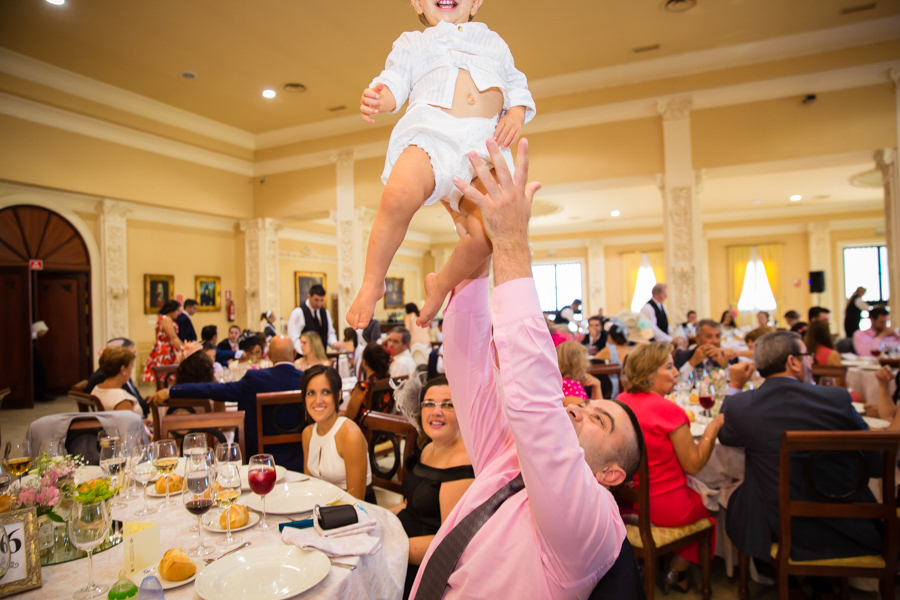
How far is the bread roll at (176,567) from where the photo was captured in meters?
1.35

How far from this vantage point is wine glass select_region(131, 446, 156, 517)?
187cm

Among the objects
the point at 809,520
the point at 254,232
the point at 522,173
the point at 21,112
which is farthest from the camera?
the point at 254,232

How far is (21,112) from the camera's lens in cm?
733

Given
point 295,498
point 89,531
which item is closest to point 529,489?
point 89,531

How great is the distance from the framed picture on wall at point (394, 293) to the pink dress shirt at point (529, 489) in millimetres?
15362

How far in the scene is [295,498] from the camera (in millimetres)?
1883

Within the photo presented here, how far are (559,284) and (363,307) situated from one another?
56.6 ft

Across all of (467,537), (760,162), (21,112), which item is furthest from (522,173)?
(21,112)

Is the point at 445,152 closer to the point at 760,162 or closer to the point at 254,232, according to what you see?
the point at 760,162

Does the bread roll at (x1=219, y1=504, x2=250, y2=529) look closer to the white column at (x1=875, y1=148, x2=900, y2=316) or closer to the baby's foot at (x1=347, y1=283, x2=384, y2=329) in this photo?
the baby's foot at (x1=347, y1=283, x2=384, y2=329)

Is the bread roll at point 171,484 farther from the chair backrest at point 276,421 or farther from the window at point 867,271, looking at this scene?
the window at point 867,271

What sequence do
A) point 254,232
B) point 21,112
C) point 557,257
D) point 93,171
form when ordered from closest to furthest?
1. point 21,112
2. point 93,171
3. point 254,232
4. point 557,257

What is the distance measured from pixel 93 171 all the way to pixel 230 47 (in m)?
3.19

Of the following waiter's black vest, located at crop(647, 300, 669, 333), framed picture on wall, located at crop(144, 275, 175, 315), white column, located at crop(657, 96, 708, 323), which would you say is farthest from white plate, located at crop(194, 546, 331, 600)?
framed picture on wall, located at crop(144, 275, 175, 315)
